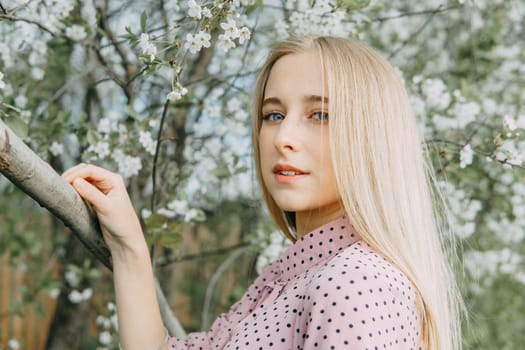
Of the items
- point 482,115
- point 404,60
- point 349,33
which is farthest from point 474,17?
point 349,33

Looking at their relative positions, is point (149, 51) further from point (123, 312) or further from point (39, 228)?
point (39, 228)

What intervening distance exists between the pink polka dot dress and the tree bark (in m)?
0.38

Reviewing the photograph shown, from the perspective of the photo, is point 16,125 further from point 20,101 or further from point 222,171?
point 222,171

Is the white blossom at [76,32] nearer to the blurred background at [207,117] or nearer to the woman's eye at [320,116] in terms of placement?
the blurred background at [207,117]

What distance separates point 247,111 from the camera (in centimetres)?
257

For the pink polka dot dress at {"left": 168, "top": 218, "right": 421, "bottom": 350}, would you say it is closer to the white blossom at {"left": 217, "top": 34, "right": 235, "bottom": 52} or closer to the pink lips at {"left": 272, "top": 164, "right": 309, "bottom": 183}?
the pink lips at {"left": 272, "top": 164, "right": 309, "bottom": 183}

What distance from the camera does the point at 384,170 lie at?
1.54 metres

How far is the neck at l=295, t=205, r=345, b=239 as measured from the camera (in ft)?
5.50

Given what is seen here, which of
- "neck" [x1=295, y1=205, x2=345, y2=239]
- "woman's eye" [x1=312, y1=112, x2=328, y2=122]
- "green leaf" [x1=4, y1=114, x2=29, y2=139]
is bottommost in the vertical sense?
"neck" [x1=295, y1=205, x2=345, y2=239]

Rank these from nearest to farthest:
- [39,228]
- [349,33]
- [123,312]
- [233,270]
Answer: [123,312] → [349,33] → [233,270] → [39,228]

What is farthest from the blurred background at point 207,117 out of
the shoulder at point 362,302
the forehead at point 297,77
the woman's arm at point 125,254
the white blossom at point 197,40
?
the shoulder at point 362,302

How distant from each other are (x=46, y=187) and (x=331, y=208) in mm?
625

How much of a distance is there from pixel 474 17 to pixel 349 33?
144 cm

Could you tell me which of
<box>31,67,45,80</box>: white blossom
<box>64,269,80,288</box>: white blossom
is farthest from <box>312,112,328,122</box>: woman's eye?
<box>64,269,80,288</box>: white blossom
